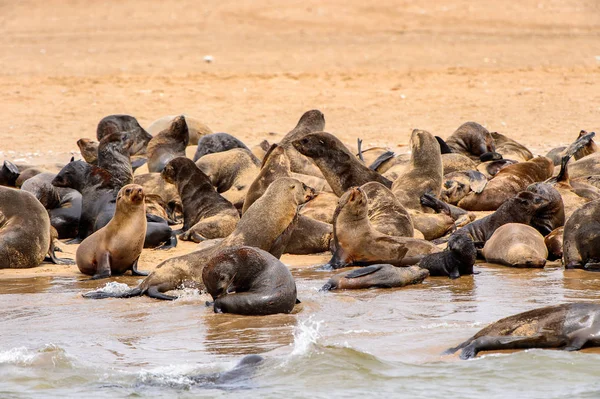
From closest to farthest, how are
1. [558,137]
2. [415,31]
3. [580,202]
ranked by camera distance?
[580,202] → [558,137] → [415,31]

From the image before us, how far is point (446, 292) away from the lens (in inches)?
292

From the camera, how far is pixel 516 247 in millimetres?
8500

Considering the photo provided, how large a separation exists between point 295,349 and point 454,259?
8.63ft

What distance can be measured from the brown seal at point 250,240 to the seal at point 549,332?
2418 mm

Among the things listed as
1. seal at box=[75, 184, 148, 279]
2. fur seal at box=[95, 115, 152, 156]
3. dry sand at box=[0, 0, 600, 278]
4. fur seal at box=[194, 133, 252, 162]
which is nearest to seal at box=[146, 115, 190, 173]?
fur seal at box=[194, 133, 252, 162]

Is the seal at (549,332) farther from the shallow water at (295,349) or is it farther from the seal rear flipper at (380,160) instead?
the seal rear flipper at (380,160)

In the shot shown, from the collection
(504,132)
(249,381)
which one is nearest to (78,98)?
(504,132)

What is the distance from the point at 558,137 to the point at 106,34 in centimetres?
1583

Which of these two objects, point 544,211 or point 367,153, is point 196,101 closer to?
point 367,153

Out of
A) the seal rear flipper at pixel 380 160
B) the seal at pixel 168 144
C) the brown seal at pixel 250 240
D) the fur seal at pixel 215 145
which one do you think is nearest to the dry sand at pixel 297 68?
the brown seal at pixel 250 240

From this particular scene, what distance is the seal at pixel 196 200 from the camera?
10.1m

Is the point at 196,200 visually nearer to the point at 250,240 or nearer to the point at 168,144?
the point at 250,240

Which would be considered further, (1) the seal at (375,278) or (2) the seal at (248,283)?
(1) the seal at (375,278)

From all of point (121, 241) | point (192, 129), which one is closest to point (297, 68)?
point (192, 129)
